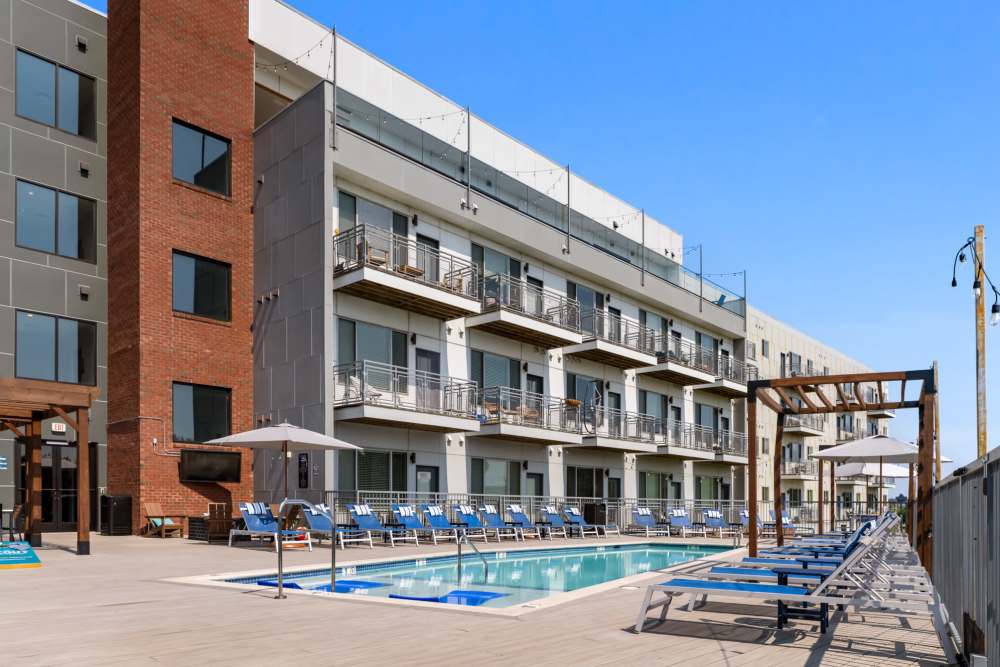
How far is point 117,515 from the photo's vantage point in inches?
803

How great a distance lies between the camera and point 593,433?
92.0 ft

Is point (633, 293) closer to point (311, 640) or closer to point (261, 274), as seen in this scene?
point (261, 274)

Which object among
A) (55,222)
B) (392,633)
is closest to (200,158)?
(55,222)

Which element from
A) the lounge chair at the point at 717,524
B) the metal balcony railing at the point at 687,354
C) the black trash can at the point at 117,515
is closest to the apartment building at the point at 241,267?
the black trash can at the point at 117,515

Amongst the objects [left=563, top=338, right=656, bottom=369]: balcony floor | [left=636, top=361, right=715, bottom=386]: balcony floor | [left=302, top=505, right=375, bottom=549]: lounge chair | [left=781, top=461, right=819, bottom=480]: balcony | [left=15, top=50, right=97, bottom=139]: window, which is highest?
[left=15, top=50, right=97, bottom=139]: window

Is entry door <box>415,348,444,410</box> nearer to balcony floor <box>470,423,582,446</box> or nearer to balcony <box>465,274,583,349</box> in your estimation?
balcony floor <box>470,423,582,446</box>

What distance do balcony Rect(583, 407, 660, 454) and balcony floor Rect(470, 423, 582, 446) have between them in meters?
0.81

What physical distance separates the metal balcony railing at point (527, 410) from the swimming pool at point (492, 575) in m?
4.55

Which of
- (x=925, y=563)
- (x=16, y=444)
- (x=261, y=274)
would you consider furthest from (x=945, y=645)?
(x=16, y=444)

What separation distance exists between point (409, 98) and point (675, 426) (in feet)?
50.2

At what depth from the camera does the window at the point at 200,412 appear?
21531mm

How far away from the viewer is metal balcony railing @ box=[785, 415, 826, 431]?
44.6 m

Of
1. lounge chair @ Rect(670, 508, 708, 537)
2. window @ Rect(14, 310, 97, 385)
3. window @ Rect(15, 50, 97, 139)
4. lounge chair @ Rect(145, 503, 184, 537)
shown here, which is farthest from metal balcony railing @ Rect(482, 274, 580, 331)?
window @ Rect(15, 50, 97, 139)

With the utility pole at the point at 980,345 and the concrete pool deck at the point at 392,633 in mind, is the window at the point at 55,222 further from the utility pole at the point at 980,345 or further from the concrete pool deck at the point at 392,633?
the utility pole at the point at 980,345
